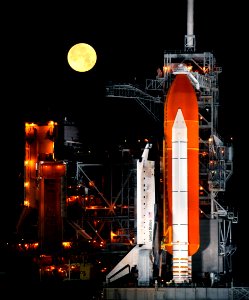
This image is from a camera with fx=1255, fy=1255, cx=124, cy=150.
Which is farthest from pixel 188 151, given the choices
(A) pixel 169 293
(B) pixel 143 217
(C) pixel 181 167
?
(A) pixel 169 293

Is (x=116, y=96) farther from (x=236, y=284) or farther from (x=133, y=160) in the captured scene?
(x=236, y=284)

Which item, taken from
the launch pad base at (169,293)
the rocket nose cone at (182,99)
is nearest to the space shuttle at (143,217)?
the launch pad base at (169,293)

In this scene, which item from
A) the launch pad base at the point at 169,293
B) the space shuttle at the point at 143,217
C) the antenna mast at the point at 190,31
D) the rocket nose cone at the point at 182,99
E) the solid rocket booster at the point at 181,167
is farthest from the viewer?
the antenna mast at the point at 190,31

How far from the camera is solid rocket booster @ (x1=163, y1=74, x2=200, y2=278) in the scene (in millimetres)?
93312

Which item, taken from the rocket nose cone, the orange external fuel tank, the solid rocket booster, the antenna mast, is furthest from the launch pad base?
the antenna mast

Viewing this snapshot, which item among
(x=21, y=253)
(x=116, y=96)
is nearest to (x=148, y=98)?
(x=116, y=96)

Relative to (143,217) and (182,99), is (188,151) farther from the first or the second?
(143,217)

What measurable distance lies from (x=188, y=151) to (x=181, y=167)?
2.11 metres

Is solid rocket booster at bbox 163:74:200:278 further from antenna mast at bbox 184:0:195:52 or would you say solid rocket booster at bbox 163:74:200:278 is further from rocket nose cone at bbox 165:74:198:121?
antenna mast at bbox 184:0:195:52

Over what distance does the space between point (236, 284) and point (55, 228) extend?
19.4 m

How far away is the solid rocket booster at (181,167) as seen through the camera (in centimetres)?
9331

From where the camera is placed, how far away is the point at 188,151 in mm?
95625

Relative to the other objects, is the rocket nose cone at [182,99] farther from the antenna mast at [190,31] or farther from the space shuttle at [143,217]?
the antenna mast at [190,31]

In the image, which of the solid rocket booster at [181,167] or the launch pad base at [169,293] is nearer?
the launch pad base at [169,293]
